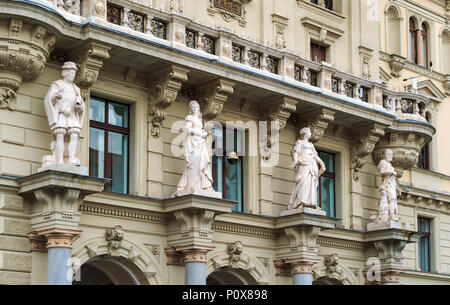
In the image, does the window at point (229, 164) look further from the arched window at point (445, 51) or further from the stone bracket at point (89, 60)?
the arched window at point (445, 51)

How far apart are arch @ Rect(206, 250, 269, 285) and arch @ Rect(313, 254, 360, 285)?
1.84 meters

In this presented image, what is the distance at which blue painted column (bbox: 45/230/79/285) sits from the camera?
20.2 m

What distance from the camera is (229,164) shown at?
25.8 meters

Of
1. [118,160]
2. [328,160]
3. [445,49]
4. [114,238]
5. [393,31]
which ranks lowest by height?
[114,238]

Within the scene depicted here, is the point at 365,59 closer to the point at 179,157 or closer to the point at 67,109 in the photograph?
the point at 179,157

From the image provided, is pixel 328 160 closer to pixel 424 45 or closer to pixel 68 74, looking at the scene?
pixel 424 45

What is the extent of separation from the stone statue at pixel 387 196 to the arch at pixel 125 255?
26.2ft

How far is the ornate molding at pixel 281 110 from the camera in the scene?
25.8 m

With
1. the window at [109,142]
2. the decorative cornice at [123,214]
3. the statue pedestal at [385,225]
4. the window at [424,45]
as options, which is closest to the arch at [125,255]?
the decorative cornice at [123,214]

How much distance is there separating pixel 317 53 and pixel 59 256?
11.8 meters

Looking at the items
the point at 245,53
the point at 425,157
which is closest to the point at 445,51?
the point at 425,157

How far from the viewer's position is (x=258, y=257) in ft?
82.9

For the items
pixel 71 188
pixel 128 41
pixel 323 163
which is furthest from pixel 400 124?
pixel 71 188

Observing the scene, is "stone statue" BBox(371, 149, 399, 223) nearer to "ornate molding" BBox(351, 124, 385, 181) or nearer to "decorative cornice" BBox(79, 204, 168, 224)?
"ornate molding" BBox(351, 124, 385, 181)
